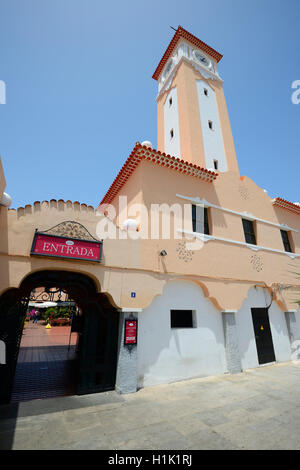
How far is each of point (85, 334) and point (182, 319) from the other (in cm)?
454

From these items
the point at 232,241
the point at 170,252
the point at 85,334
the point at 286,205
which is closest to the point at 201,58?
the point at 286,205

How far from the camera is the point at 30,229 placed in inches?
239

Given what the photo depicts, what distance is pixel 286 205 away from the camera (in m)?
12.7

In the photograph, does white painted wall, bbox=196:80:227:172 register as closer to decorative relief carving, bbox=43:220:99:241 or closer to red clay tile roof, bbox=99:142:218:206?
red clay tile roof, bbox=99:142:218:206

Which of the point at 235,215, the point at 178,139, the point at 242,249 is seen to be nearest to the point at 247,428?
the point at 242,249

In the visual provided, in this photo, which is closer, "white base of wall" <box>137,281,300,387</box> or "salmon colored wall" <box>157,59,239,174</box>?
"white base of wall" <box>137,281,300,387</box>

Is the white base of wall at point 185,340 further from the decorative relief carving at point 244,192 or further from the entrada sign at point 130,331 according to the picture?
the decorative relief carving at point 244,192

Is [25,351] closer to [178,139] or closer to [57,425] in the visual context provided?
[57,425]

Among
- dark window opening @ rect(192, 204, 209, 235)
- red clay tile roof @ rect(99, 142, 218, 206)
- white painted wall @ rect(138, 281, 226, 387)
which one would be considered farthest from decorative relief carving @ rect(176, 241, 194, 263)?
red clay tile roof @ rect(99, 142, 218, 206)

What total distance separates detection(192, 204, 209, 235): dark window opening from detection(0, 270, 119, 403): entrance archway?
4.82 metres

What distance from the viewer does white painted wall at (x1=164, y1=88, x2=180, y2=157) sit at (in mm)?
12841

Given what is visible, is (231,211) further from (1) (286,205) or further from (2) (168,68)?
(2) (168,68)

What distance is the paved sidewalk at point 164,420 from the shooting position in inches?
154
